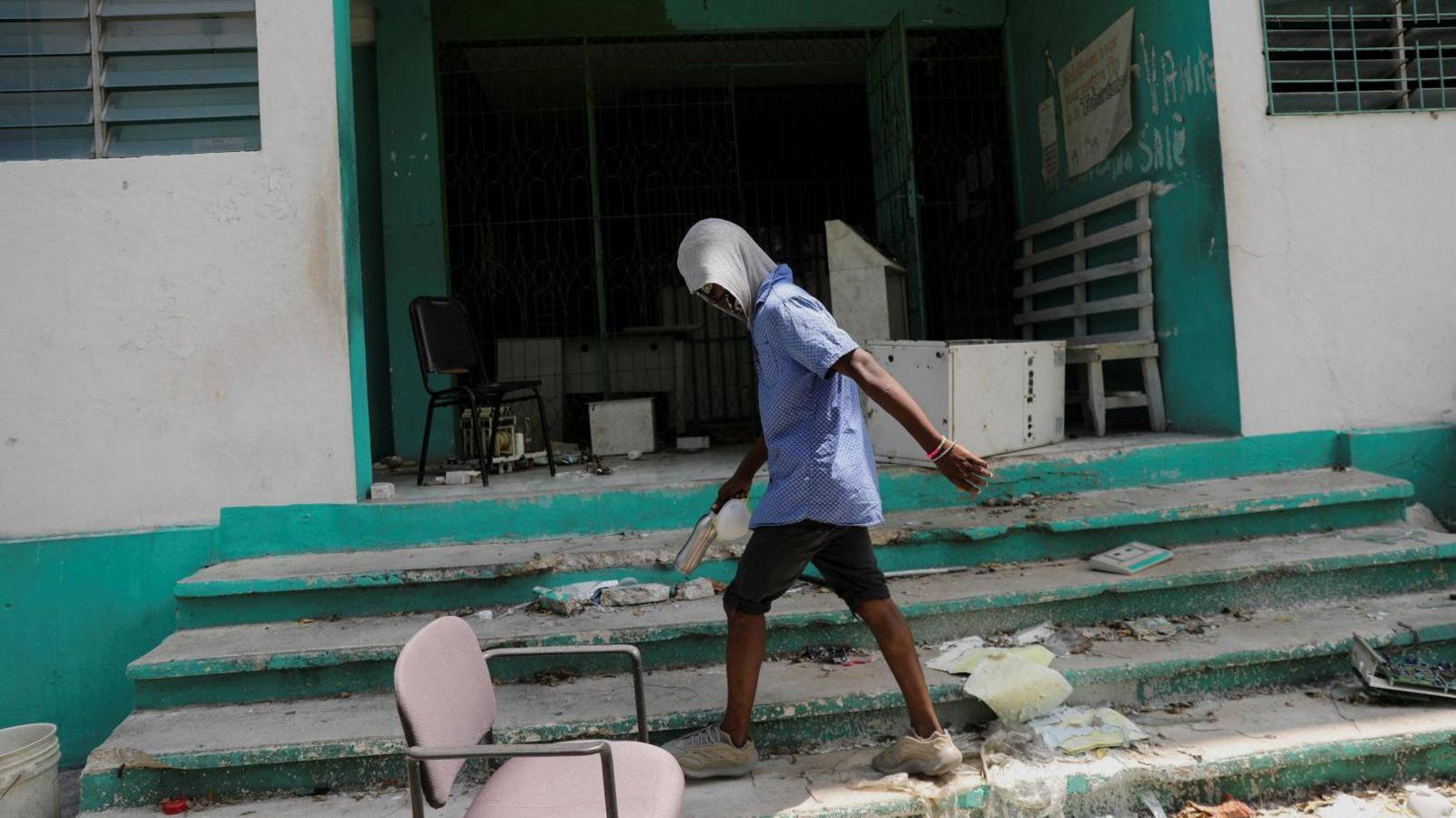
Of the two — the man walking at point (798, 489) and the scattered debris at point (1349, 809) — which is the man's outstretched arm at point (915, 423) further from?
the scattered debris at point (1349, 809)

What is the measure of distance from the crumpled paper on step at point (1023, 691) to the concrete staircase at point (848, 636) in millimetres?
111

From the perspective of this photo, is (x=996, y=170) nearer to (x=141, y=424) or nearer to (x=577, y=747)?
(x=141, y=424)

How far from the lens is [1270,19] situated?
5.10 meters

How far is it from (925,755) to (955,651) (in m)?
0.77

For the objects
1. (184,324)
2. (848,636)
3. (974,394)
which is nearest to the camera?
(848,636)

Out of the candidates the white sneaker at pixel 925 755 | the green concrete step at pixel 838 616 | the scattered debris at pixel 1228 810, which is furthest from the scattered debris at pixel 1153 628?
the white sneaker at pixel 925 755

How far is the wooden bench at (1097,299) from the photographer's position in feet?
17.9

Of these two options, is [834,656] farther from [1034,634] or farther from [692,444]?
[692,444]

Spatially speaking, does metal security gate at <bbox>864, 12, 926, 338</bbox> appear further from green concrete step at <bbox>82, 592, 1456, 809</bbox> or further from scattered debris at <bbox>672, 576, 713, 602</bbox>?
green concrete step at <bbox>82, 592, 1456, 809</bbox>

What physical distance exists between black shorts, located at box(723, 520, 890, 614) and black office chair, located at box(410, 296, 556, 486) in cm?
241

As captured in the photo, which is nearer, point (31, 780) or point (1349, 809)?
point (1349, 809)

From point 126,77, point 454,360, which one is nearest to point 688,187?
point 454,360

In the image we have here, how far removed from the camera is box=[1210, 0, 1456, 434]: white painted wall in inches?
192

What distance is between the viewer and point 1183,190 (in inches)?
203
